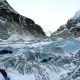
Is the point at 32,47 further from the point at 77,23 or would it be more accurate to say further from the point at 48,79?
the point at 77,23

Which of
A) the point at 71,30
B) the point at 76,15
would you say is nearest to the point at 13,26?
the point at 71,30

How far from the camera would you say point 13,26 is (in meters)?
13.6

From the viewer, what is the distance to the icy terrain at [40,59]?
10805 millimetres

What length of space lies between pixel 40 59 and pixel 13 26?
295cm

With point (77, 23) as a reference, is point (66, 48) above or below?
below

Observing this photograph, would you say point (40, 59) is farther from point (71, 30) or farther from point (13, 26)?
point (71, 30)

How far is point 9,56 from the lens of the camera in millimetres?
11242

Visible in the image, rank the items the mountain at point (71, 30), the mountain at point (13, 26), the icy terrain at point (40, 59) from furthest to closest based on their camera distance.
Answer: the mountain at point (71, 30), the mountain at point (13, 26), the icy terrain at point (40, 59)

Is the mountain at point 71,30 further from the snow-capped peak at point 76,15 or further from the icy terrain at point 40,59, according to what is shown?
the icy terrain at point 40,59

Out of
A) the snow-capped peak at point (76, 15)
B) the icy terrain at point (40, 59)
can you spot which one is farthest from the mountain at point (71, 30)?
the icy terrain at point (40, 59)

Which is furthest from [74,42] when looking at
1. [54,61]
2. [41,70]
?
[41,70]

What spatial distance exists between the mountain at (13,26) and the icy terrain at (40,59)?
0.73 meters

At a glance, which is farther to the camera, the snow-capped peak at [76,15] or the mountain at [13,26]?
the snow-capped peak at [76,15]

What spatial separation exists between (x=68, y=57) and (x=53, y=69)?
1.00 meters
